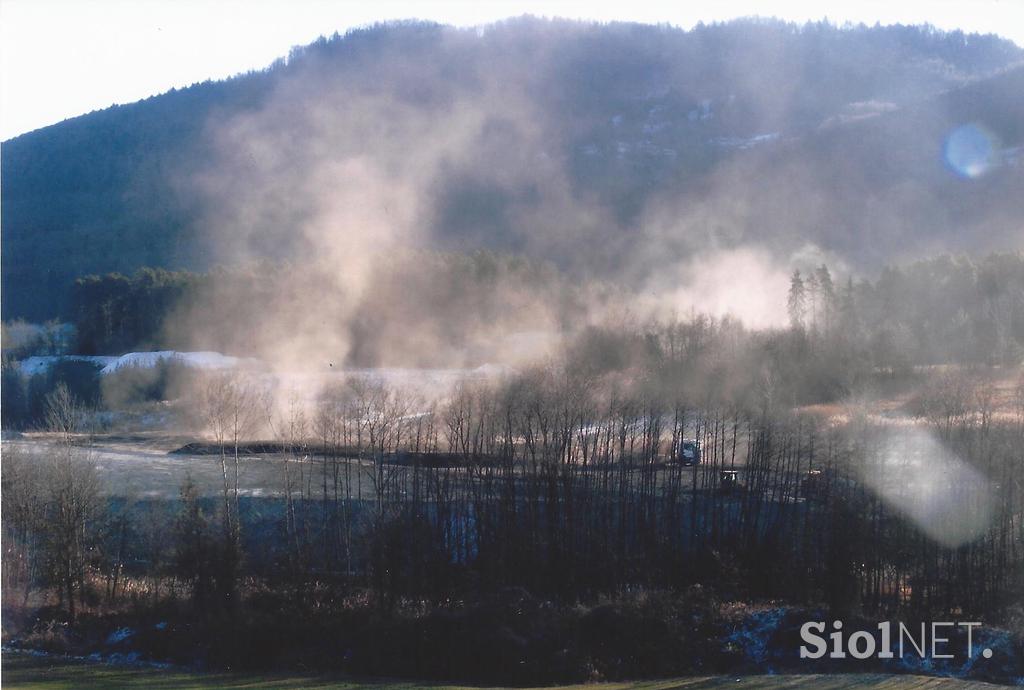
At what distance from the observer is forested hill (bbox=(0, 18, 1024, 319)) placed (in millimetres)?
84312

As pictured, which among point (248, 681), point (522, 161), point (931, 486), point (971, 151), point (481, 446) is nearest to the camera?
point (248, 681)

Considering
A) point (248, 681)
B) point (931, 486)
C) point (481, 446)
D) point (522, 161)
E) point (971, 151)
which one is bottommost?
point (248, 681)

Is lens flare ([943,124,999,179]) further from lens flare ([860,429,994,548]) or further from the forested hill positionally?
lens flare ([860,429,994,548])

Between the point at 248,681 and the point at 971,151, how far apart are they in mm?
108473

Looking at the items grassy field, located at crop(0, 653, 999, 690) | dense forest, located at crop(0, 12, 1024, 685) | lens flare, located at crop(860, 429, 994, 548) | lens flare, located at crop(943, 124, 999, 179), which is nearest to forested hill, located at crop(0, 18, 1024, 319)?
lens flare, located at crop(943, 124, 999, 179)

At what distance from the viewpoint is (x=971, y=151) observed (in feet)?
349

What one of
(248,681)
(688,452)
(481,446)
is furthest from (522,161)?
(248,681)

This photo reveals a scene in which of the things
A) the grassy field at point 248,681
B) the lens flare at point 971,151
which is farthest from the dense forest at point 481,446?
the lens flare at point 971,151

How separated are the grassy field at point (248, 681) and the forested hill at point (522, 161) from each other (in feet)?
123

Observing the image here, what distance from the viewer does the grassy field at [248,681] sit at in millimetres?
20359

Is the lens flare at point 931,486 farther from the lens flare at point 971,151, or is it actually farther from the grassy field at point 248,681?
the lens flare at point 971,151

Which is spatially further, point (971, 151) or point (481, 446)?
point (971, 151)

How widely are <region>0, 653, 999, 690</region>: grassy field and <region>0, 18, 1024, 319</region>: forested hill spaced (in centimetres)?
3759

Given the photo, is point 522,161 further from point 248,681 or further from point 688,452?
point 248,681
